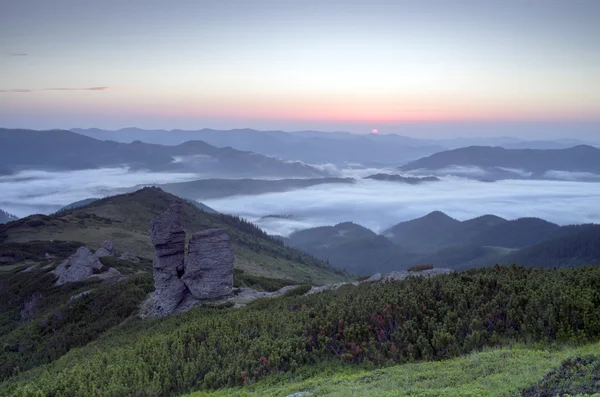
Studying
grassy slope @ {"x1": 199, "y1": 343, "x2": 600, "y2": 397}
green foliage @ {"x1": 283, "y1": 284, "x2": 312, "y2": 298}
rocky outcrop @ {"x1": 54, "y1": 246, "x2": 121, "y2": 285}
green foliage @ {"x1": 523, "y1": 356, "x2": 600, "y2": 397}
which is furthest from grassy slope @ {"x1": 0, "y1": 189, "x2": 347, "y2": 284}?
green foliage @ {"x1": 523, "y1": 356, "x2": 600, "y2": 397}

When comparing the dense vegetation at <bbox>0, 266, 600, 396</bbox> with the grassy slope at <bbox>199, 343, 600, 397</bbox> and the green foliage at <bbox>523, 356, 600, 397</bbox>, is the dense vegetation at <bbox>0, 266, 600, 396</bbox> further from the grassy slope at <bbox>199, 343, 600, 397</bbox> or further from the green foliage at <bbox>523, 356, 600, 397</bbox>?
the green foliage at <bbox>523, 356, 600, 397</bbox>

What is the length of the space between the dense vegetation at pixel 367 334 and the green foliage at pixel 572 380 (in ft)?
12.0

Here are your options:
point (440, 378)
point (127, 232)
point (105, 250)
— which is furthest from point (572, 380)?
point (127, 232)

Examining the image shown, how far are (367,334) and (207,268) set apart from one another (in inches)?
840

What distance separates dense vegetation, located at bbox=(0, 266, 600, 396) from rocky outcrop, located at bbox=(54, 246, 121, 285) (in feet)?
106

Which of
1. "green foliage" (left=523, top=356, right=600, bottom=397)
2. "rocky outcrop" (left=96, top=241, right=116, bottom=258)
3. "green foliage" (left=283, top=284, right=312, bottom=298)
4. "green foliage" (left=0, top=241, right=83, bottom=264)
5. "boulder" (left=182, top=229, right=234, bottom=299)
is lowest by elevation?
"green foliage" (left=0, top=241, right=83, bottom=264)

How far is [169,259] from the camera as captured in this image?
36.4 m

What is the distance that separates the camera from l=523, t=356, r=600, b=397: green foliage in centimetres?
903

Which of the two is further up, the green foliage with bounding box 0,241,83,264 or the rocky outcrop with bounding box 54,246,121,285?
the rocky outcrop with bounding box 54,246,121,285

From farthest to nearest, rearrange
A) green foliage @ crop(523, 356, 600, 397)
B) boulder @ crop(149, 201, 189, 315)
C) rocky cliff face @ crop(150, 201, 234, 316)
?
1. rocky cliff face @ crop(150, 201, 234, 316)
2. boulder @ crop(149, 201, 189, 315)
3. green foliage @ crop(523, 356, 600, 397)

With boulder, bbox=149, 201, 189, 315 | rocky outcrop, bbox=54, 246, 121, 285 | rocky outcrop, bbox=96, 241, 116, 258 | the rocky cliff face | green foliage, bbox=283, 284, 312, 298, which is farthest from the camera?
rocky outcrop, bbox=96, 241, 116, 258

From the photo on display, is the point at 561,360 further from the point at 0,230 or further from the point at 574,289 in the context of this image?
the point at 0,230

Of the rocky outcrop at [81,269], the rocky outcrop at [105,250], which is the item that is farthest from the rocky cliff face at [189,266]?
the rocky outcrop at [105,250]

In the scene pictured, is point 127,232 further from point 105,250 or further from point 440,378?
point 440,378
